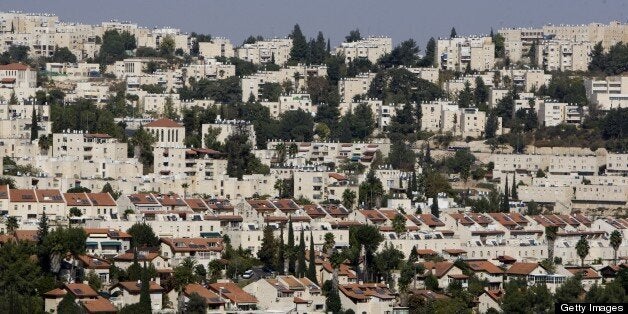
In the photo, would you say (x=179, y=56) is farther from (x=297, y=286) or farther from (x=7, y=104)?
(x=297, y=286)

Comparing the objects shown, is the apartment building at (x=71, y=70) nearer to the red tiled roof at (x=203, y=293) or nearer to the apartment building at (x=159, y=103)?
the apartment building at (x=159, y=103)

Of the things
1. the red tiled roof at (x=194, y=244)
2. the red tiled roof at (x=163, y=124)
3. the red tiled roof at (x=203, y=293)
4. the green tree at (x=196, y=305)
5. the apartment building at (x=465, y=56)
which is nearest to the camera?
the green tree at (x=196, y=305)

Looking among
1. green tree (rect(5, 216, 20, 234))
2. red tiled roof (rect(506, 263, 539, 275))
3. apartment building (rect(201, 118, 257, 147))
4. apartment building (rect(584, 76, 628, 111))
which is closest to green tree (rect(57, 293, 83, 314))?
green tree (rect(5, 216, 20, 234))

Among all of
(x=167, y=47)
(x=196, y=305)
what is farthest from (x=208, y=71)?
(x=196, y=305)

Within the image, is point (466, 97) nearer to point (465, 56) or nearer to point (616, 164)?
point (465, 56)

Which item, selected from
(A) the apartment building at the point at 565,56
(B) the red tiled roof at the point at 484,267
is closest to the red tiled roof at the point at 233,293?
(B) the red tiled roof at the point at 484,267

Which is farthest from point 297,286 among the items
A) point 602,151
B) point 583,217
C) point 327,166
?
point 602,151

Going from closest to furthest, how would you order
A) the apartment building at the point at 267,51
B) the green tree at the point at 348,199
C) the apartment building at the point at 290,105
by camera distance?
1. the green tree at the point at 348,199
2. the apartment building at the point at 290,105
3. the apartment building at the point at 267,51
